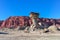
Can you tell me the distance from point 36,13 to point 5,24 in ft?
235

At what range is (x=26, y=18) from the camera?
371 ft

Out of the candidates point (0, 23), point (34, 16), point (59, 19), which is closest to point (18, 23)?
point (0, 23)

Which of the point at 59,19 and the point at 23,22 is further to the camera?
the point at 59,19

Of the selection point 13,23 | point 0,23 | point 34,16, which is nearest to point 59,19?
point 13,23

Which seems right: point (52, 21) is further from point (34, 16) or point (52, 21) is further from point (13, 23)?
point (34, 16)

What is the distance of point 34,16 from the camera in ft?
143

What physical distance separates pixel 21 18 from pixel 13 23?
A: 7.15 metres

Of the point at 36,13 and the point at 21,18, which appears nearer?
the point at 36,13

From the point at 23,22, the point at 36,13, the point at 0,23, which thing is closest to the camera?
the point at 36,13

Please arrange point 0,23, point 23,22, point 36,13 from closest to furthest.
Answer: point 36,13
point 23,22
point 0,23

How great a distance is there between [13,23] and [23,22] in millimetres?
7308

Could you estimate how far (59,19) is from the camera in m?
121

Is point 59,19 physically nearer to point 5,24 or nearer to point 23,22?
point 23,22

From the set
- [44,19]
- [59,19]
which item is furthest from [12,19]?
[59,19]
